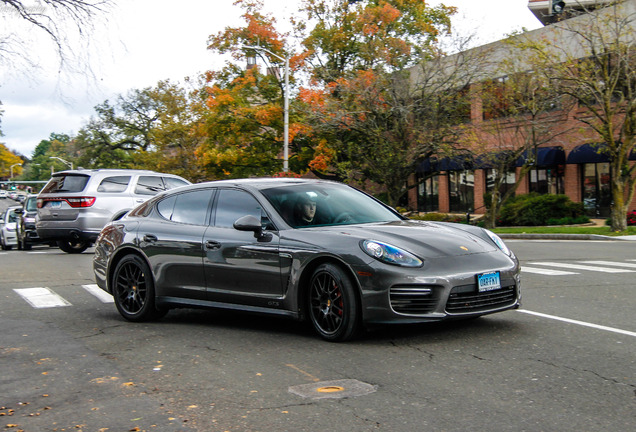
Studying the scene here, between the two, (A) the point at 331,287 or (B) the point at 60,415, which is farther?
(A) the point at 331,287

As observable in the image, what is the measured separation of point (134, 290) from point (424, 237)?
3.36 meters

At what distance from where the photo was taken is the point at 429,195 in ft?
157

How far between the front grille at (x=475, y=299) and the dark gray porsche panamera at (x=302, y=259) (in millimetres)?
11

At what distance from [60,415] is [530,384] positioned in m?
2.99

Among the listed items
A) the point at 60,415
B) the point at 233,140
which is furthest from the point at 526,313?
the point at 233,140

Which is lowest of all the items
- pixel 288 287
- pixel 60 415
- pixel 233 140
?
pixel 60 415

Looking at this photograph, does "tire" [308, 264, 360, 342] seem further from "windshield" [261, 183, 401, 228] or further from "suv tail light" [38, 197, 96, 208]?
"suv tail light" [38, 197, 96, 208]

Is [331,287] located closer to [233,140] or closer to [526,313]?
[526,313]

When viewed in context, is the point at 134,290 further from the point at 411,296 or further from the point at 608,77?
the point at 608,77

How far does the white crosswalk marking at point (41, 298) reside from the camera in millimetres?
9562

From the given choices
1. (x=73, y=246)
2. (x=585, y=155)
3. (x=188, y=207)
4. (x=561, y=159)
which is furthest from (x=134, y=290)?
(x=561, y=159)

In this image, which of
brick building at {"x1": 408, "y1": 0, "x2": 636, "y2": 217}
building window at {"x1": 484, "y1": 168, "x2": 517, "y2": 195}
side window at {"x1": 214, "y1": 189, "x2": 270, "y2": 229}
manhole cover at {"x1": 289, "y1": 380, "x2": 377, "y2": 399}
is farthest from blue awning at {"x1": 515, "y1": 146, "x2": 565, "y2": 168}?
manhole cover at {"x1": 289, "y1": 380, "x2": 377, "y2": 399}

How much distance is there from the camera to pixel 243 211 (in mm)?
7262

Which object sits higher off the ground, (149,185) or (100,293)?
(149,185)
